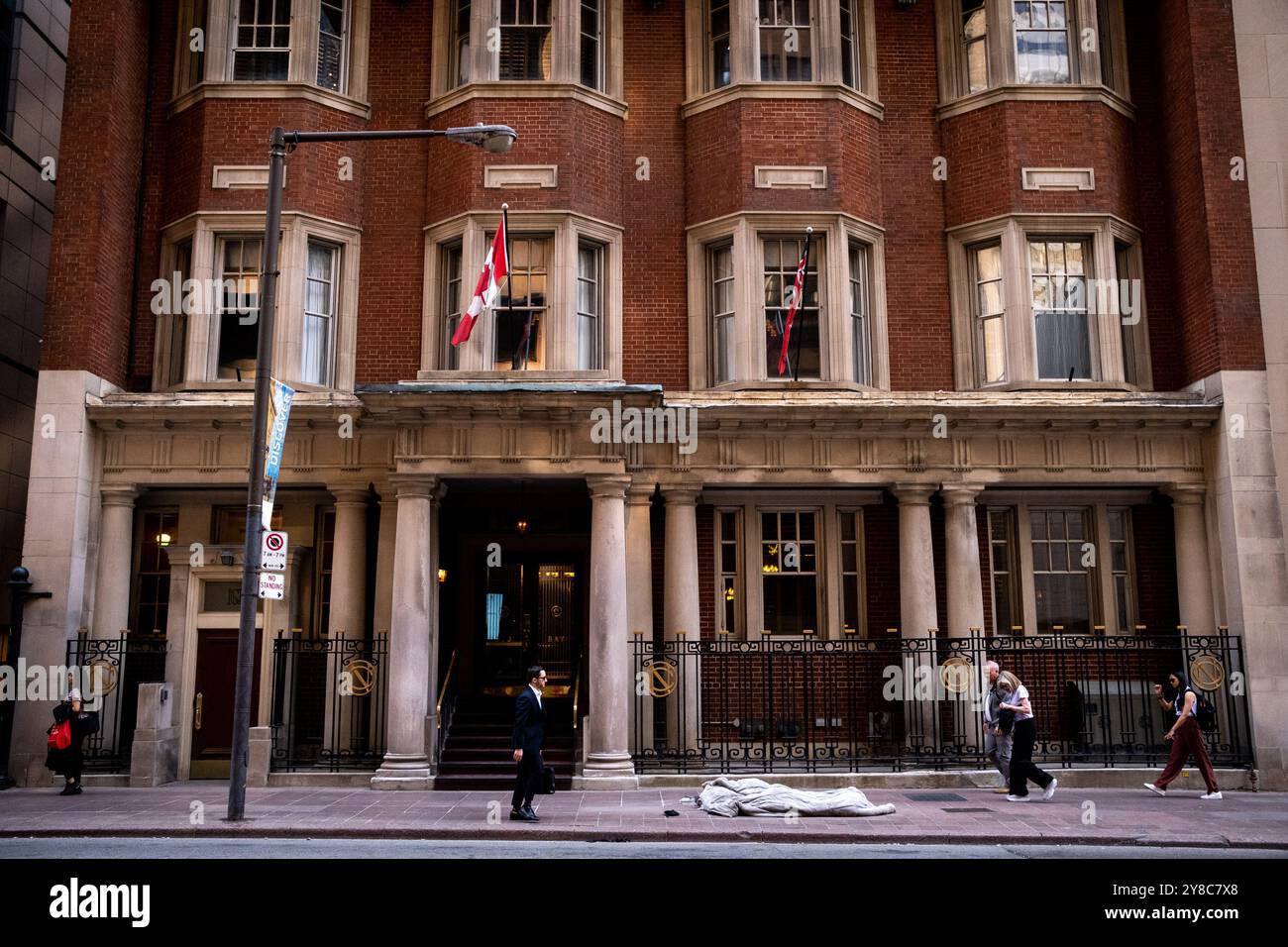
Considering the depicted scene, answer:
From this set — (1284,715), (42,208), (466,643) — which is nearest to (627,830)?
(466,643)

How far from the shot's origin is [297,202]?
18547 mm

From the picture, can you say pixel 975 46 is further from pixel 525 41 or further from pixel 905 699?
pixel 905 699

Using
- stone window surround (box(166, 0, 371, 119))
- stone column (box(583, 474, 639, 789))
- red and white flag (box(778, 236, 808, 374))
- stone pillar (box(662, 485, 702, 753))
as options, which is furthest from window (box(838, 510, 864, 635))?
stone window surround (box(166, 0, 371, 119))

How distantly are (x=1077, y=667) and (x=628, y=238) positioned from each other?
1033cm

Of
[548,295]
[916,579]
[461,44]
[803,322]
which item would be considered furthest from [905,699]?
[461,44]

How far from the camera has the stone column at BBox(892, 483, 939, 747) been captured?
1752 cm

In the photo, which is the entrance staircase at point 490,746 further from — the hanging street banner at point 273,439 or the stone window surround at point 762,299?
the stone window surround at point 762,299

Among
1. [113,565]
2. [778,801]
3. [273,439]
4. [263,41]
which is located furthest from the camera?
[263,41]

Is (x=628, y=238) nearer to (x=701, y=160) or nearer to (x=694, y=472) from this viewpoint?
(x=701, y=160)

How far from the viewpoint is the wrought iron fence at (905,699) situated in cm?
1680

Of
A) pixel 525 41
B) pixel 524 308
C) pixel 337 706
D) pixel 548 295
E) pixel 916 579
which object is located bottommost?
pixel 337 706

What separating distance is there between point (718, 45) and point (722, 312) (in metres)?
4.87

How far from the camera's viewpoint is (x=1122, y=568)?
18.9 meters
